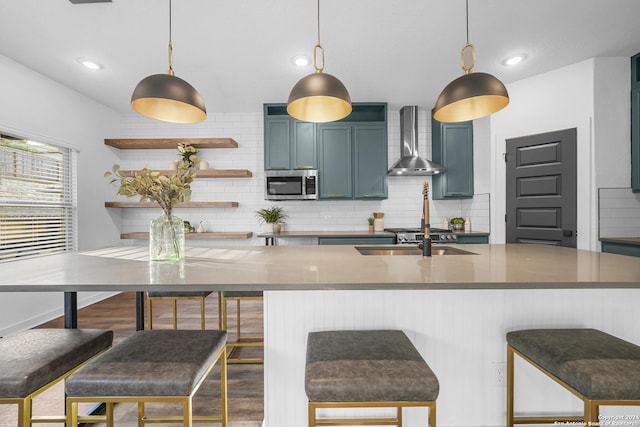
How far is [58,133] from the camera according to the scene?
3488mm

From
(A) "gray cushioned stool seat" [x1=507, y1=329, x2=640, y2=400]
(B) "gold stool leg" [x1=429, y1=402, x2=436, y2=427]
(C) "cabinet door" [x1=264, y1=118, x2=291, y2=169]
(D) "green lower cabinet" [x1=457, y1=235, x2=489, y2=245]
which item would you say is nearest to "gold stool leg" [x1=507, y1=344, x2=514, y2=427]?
(A) "gray cushioned stool seat" [x1=507, y1=329, x2=640, y2=400]

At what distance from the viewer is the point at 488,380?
1.46 meters

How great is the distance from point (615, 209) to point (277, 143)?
12.3 feet

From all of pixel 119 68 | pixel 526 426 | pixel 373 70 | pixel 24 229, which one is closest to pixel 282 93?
pixel 373 70

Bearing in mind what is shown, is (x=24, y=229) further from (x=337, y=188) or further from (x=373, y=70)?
(x=373, y=70)

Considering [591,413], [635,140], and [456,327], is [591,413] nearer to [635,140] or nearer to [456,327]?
[456,327]

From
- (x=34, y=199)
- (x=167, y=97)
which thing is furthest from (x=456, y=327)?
(x=34, y=199)

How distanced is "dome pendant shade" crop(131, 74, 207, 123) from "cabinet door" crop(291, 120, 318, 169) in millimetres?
2219

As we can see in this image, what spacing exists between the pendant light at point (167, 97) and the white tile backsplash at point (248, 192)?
8.52 feet

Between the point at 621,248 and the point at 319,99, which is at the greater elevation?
the point at 319,99

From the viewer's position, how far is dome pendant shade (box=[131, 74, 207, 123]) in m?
1.56

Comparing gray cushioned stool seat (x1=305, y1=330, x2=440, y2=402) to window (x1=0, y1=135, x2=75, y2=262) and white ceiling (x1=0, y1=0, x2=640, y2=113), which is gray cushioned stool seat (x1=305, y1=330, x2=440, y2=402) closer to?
white ceiling (x1=0, y1=0, x2=640, y2=113)

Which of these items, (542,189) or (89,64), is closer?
(89,64)

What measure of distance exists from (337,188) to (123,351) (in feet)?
10.8
